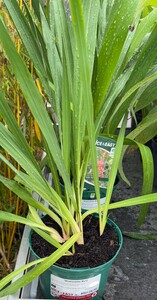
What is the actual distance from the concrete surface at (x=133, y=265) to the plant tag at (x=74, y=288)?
0.51 ft

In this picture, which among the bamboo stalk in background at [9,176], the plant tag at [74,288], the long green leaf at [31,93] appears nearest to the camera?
the long green leaf at [31,93]

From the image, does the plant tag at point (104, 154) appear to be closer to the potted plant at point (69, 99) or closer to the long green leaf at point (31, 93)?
the potted plant at point (69, 99)

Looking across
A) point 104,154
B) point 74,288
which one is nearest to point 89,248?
point 74,288

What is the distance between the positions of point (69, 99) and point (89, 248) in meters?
A: 0.29

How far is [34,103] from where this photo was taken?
526 mm

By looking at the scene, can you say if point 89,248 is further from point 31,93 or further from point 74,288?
point 31,93

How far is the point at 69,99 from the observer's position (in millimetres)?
553

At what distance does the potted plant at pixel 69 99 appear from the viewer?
1.66 ft

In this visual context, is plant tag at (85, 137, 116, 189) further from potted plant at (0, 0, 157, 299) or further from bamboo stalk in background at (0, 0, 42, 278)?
bamboo stalk in background at (0, 0, 42, 278)

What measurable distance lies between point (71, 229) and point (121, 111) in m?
0.27

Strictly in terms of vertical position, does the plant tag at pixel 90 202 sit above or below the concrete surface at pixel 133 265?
above

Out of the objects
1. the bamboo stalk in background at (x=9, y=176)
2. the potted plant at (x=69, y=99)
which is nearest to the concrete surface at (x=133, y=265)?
the potted plant at (x=69, y=99)

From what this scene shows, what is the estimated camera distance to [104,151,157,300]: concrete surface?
0.80m

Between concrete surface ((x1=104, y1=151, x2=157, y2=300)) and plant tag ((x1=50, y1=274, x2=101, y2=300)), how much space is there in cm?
16
